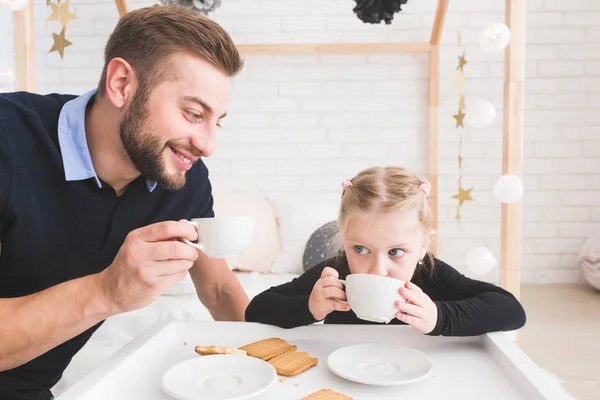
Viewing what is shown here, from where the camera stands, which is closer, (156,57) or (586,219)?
(156,57)

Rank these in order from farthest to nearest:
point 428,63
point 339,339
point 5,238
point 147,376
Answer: point 428,63 → point 5,238 → point 339,339 → point 147,376

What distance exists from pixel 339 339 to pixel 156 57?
68 centimetres

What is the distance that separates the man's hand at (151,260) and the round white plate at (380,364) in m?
0.28

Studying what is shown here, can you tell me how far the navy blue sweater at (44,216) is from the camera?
1170mm

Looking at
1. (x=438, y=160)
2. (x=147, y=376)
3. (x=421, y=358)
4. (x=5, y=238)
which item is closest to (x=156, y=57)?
(x=5, y=238)

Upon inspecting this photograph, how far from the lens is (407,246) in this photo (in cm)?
124

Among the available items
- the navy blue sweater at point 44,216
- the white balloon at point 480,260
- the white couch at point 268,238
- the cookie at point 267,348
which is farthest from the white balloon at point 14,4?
the white balloon at point 480,260

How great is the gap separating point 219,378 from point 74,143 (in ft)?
2.14

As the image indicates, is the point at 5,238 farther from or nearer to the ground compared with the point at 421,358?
farther from the ground

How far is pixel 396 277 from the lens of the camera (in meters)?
1.23

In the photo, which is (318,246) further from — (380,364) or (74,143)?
(380,364)

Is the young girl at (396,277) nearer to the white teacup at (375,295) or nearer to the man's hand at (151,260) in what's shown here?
the white teacup at (375,295)

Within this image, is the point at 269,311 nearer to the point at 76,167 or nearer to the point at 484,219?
the point at 76,167

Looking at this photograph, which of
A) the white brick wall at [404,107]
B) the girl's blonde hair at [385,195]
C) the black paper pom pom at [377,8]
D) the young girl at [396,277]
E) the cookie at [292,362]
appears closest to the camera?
the cookie at [292,362]
